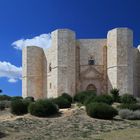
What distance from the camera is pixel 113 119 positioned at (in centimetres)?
2355

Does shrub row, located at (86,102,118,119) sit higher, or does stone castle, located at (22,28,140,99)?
stone castle, located at (22,28,140,99)

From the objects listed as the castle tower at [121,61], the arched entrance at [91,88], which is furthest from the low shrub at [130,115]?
the arched entrance at [91,88]

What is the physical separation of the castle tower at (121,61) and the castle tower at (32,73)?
10.5 m

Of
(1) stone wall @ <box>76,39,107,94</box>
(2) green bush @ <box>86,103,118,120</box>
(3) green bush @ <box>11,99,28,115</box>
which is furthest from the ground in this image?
(1) stone wall @ <box>76,39,107,94</box>

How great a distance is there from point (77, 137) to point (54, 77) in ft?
105

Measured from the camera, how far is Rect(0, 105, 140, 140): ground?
16203mm

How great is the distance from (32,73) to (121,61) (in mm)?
12970

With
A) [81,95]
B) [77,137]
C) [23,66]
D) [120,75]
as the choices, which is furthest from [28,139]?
[23,66]

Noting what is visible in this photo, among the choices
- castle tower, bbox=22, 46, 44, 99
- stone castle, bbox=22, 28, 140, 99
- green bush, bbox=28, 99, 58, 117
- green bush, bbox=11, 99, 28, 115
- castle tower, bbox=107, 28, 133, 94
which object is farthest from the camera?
castle tower, bbox=22, 46, 44, 99

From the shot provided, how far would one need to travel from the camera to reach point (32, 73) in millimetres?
52375

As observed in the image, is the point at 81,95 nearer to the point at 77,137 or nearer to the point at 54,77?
the point at 54,77

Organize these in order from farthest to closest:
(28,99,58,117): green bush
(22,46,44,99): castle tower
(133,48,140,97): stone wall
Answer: (22,46,44,99): castle tower, (133,48,140,97): stone wall, (28,99,58,117): green bush

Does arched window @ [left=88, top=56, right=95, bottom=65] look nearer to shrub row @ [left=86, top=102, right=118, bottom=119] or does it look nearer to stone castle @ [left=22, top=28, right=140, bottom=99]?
stone castle @ [left=22, top=28, right=140, bottom=99]

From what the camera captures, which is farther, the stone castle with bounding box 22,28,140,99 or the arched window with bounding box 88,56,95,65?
the arched window with bounding box 88,56,95,65
